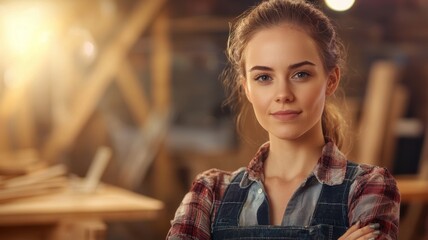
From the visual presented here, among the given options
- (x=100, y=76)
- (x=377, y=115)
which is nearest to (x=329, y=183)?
(x=377, y=115)

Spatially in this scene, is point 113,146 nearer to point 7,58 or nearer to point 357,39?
point 7,58

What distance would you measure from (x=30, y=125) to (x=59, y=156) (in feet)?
1.81

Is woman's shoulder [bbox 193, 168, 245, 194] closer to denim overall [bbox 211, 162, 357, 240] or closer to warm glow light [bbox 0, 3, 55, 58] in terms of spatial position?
denim overall [bbox 211, 162, 357, 240]

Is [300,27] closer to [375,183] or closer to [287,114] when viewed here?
[287,114]

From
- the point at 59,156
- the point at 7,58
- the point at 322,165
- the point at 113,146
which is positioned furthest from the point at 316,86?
the point at 113,146

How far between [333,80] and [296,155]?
0.20 meters

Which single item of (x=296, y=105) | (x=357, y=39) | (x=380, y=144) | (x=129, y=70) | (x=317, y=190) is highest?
(x=357, y=39)

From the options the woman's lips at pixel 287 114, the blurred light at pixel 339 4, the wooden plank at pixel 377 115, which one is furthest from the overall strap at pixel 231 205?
the wooden plank at pixel 377 115

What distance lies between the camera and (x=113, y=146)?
33.0ft

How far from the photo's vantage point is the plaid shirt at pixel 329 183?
1742 millimetres

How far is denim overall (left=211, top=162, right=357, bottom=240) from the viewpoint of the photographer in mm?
1751

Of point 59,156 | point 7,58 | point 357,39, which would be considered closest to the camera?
point 7,58

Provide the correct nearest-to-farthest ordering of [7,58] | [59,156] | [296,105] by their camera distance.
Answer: [296,105]
[7,58]
[59,156]

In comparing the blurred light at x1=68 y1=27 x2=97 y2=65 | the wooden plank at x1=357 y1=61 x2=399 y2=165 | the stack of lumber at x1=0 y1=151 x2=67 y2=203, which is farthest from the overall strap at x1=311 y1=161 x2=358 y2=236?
the blurred light at x1=68 y1=27 x2=97 y2=65
